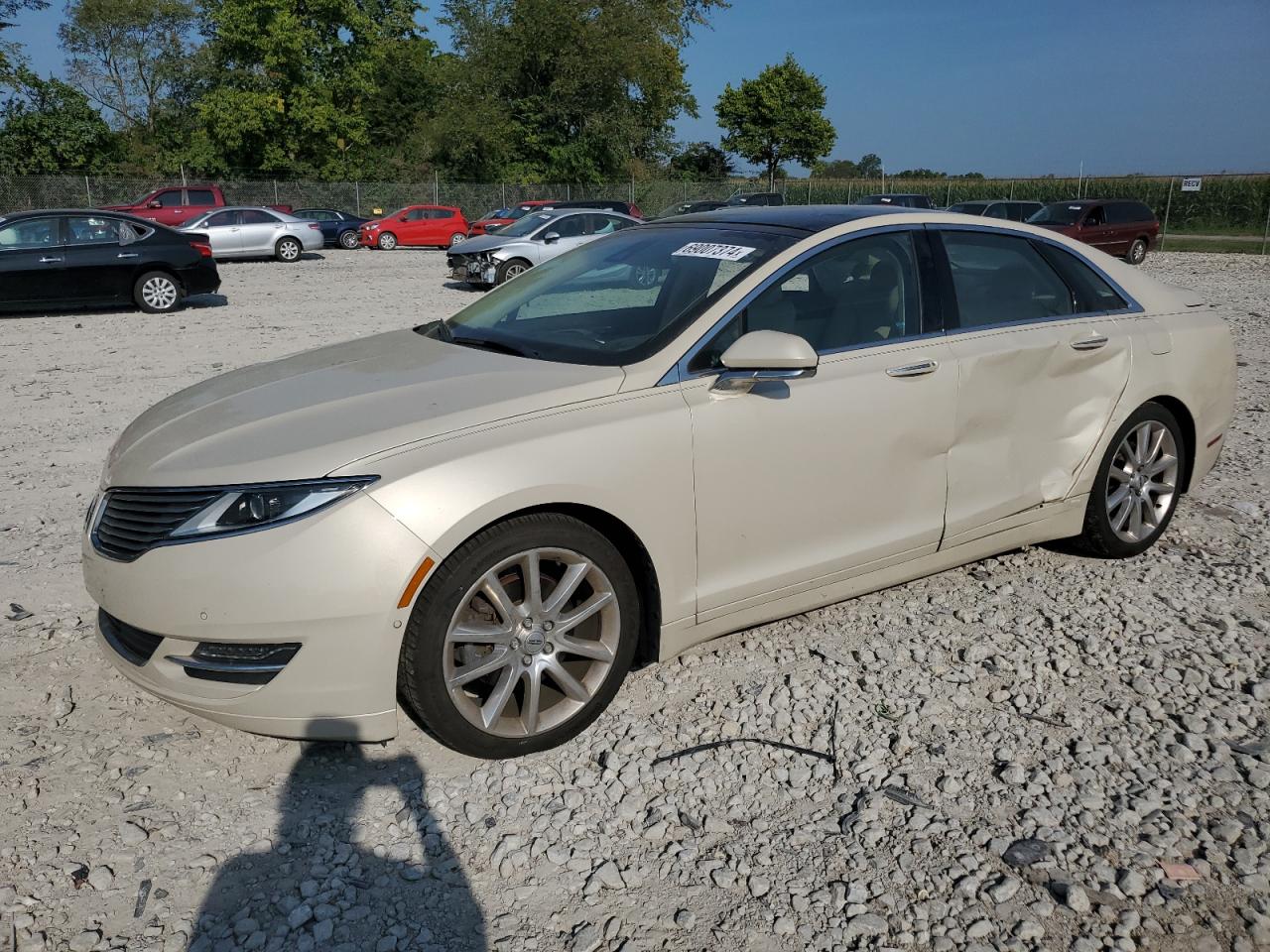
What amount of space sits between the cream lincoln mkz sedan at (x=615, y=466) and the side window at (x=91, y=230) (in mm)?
11898

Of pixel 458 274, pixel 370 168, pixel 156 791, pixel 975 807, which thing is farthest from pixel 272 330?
pixel 370 168

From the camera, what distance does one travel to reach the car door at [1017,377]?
3918mm

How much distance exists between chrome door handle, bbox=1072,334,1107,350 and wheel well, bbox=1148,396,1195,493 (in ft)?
1.58

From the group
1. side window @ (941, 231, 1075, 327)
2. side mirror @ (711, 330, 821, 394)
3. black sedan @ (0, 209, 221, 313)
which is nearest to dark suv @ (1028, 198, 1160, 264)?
black sedan @ (0, 209, 221, 313)

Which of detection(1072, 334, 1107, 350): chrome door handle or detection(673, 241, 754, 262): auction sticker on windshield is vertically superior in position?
detection(673, 241, 754, 262): auction sticker on windshield

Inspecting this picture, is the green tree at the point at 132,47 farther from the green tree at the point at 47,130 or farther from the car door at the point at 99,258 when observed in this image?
the car door at the point at 99,258

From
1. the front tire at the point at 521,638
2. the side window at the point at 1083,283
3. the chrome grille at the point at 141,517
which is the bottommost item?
the front tire at the point at 521,638

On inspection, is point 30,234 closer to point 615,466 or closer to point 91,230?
point 91,230

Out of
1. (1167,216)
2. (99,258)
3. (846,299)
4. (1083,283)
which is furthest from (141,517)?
(1167,216)

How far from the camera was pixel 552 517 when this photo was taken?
118 inches

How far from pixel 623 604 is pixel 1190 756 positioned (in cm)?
185

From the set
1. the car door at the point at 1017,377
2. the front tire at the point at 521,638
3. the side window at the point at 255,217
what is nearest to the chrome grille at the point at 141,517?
the front tire at the point at 521,638

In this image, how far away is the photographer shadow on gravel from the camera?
2398 mm

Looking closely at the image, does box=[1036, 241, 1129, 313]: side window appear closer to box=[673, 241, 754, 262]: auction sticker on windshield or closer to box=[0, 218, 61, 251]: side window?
box=[673, 241, 754, 262]: auction sticker on windshield
